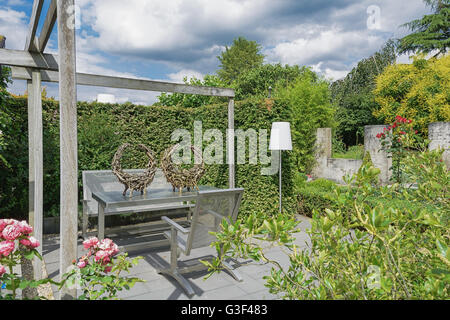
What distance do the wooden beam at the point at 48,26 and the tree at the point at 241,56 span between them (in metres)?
22.1

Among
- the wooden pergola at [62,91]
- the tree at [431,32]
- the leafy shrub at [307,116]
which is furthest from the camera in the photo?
the tree at [431,32]

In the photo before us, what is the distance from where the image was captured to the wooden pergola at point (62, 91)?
5.99ft

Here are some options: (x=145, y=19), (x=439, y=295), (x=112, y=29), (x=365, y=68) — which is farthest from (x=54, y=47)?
(x=365, y=68)

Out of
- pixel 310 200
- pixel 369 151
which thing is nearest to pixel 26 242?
pixel 310 200

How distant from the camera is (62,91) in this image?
183 cm

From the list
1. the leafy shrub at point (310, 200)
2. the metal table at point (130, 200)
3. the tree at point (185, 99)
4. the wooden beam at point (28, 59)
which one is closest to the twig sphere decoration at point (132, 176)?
the metal table at point (130, 200)

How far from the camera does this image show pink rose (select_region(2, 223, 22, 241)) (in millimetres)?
1514

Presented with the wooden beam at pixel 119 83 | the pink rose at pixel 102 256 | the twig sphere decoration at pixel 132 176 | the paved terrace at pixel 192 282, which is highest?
the wooden beam at pixel 119 83

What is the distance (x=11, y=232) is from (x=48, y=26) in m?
2.10

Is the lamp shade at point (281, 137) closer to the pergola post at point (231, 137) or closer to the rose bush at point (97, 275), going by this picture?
the pergola post at point (231, 137)

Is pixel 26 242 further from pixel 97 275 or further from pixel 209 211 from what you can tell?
pixel 209 211

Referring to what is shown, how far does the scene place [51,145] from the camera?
16.4 feet

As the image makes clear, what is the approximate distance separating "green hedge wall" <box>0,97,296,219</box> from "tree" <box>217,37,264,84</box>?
1944cm

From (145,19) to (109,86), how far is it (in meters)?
1.88
